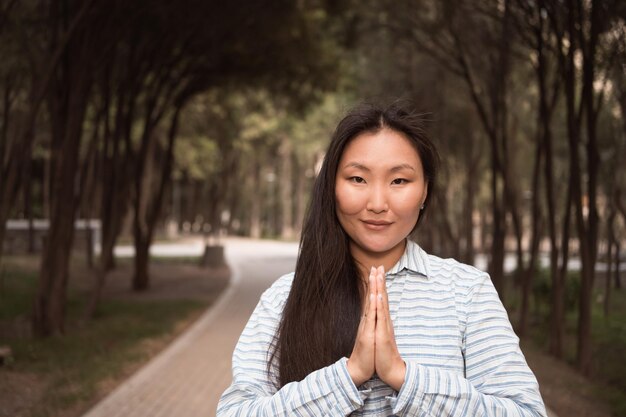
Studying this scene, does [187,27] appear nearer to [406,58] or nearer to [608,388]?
[406,58]

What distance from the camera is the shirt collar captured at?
1.91m

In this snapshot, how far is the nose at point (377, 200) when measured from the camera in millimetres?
1861

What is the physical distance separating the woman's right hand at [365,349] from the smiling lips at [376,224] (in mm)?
231

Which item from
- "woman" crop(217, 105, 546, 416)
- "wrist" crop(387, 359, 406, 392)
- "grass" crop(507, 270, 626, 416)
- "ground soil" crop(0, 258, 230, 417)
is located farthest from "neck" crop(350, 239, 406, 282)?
"grass" crop(507, 270, 626, 416)

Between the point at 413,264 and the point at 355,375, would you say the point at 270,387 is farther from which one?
the point at 413,264

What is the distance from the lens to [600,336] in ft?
36.5

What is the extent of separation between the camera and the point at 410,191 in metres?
1.90

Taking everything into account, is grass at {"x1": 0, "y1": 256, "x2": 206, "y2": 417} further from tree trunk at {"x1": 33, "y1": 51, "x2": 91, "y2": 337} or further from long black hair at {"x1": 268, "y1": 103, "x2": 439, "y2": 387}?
long black hair at {"x1": 268, "y1": 103, "x2": 439, "y2": 387}

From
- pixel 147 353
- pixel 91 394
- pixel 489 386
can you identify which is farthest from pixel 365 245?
pixel 147 353

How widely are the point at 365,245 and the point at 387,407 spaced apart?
387 mm

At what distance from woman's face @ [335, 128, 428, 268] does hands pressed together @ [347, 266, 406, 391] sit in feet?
0.79

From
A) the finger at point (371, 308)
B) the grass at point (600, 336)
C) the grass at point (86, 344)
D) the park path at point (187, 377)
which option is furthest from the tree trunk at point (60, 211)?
the finger at point (371, 308)

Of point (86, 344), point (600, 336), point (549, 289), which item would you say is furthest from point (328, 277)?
point (549, 289)

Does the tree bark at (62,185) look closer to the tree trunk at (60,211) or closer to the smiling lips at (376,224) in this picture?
the tree trunk at (60,211)
